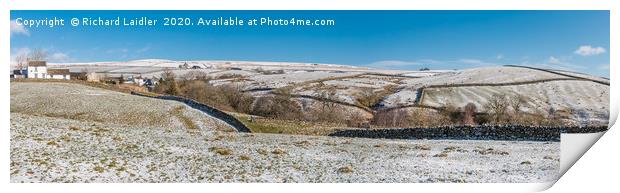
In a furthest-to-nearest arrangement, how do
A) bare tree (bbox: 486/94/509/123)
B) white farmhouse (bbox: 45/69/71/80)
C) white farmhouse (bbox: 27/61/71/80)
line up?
bare tree (bbox: 486/94/509/123) → white farmhouse (bbox: 45/69/71/80) → white farmhouse (bbox: 27/61/71/80)

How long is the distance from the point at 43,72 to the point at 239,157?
1506 cm

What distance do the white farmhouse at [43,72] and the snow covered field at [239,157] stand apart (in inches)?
92.5

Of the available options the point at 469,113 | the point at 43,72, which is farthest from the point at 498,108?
the point at 43,72

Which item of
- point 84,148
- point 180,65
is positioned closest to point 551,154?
point 84,148

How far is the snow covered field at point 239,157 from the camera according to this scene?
2042cm

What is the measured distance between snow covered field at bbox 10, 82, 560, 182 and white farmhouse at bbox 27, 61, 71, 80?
2.35 m

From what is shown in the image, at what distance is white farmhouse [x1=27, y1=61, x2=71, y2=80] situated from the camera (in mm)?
30000

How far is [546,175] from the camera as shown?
2212 centimetres

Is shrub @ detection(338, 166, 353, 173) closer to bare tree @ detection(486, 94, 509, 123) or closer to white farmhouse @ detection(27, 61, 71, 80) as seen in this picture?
white farmhouse @ detection(27, 61, 71, 80)

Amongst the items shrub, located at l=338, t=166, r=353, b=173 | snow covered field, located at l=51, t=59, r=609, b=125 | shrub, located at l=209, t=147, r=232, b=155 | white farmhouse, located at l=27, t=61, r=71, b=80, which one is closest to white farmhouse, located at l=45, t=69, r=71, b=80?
white farmhouse, located at l=27, t=61, r=71, b=80

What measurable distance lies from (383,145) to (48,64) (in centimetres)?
1818

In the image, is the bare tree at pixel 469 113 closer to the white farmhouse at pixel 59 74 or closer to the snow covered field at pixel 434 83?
the snow covered field at pixel 434 83

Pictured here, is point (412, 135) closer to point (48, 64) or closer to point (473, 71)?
point (48, 64)

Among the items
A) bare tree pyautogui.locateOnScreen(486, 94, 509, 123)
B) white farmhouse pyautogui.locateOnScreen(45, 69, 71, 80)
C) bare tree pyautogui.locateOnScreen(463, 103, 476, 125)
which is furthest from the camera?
bare tree pyautogui.locateOnScreen(463, 103, 476, 125)
